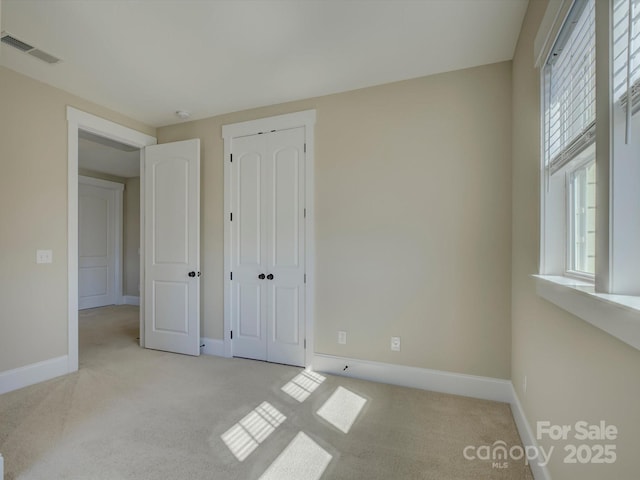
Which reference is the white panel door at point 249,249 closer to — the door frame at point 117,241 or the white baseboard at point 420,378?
the white baseboard at point 420,378

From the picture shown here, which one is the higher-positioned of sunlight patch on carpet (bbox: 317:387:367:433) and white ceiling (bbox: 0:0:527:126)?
white ceiling (bbox: 0:0:527:126)

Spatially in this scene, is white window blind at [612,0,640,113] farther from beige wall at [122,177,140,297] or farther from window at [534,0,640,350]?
beige wall at [122,177,140,297]

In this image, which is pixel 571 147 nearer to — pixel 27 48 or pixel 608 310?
pixel 608 310

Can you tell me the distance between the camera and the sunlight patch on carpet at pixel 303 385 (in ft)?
8.38

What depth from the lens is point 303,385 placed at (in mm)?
2727

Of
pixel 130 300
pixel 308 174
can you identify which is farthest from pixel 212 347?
pixel 130 300

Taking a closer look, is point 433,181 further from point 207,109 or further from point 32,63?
point 32,63

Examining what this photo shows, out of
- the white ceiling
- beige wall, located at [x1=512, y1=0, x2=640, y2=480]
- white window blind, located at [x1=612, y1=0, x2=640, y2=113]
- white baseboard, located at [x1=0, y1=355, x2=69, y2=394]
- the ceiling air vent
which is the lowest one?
white baseboard, located at [x1=0, y1=355, x2=69, y2=394]

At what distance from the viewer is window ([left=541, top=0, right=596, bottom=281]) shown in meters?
1.23

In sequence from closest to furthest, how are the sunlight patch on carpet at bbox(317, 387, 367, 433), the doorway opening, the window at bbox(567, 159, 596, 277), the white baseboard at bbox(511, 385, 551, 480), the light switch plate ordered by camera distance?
the window at bbox(567, 159, 596, 277) → the white baseboard at bbox(511, 385, 551, 480) → the sunlight patch on carpet at bbox(317, 387, 367, 433) → the light switch plate → the doorway opening

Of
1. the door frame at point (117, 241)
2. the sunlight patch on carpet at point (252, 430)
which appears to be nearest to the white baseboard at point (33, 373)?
the sunlight patch on carpet at point (252, 430)

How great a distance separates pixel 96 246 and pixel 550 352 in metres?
7.33

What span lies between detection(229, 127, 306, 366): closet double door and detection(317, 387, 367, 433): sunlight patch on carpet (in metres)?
0.69

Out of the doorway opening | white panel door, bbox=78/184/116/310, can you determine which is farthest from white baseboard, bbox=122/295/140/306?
white panel door, bbox=78/184/116/310
